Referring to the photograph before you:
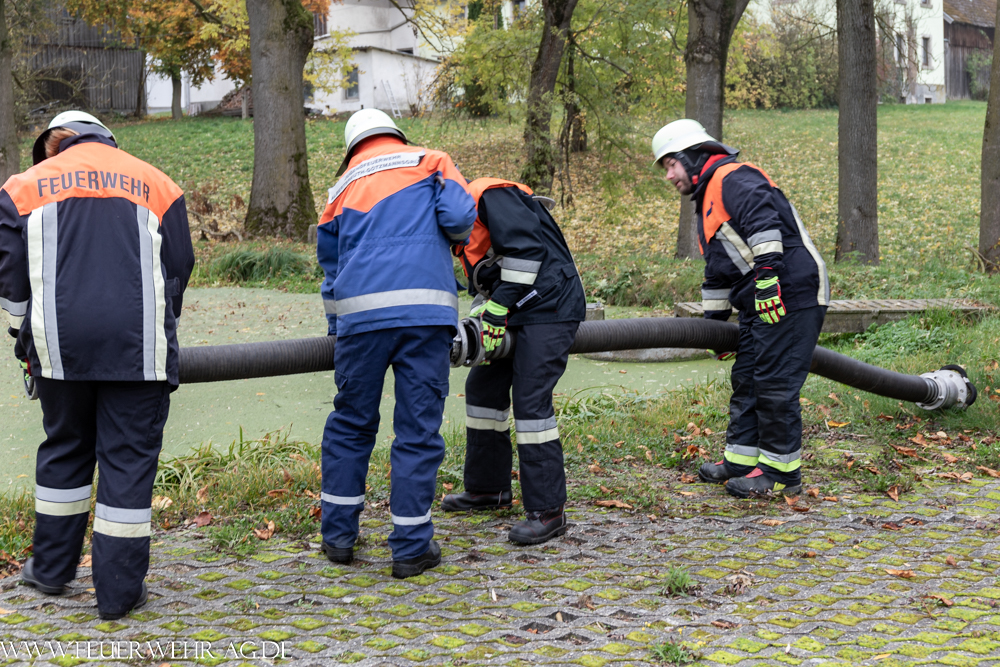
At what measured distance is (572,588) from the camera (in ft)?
11.1

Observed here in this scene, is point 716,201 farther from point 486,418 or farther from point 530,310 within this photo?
point 486,418

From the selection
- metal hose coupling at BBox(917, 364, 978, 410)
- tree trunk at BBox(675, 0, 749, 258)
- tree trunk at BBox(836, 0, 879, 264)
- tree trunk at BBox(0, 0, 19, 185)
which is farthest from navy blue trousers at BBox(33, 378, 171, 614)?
tree trunk at BBox(0, 0, 19, 185)

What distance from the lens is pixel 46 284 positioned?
3059mm

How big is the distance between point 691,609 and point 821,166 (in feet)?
68.6

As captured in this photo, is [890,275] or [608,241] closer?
[890,275]

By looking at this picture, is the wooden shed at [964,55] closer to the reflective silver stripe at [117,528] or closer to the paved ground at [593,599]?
the paved ground at [593,599]

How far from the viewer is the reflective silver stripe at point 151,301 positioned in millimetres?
3146

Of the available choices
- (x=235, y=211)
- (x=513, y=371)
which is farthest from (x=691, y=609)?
(x=235, y=211)

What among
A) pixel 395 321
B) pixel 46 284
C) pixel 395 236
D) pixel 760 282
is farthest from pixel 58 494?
pixel 760 282

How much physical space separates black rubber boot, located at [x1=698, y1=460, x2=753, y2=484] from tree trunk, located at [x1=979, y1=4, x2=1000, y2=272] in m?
6.18

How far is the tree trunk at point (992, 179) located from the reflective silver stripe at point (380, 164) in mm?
7785

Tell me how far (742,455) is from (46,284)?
3.38 metres

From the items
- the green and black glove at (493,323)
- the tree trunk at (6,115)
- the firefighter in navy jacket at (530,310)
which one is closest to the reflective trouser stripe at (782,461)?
the firefighter in navy jacket at (530,310)

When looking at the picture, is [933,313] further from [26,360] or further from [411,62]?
[411,62]
